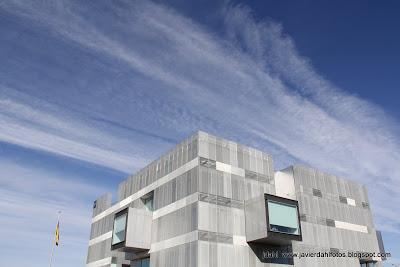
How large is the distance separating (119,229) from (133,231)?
3.19 metres

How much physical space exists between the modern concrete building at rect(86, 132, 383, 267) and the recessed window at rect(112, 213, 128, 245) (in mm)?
137

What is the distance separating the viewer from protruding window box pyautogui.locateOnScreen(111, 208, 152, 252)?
4750 cm

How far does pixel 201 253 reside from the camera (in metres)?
40.0

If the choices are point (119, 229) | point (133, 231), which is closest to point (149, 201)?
point (119, 229)

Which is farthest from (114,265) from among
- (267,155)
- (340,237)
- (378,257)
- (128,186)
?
(378,257)

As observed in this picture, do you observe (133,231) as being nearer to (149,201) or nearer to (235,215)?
(149,201)

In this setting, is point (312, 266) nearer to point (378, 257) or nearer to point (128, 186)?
point (378, 257)

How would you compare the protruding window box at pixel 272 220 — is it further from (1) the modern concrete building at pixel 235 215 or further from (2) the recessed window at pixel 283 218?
(1) the modern concrete building at pixel 235 215

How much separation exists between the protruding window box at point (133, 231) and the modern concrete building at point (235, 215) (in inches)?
5.1

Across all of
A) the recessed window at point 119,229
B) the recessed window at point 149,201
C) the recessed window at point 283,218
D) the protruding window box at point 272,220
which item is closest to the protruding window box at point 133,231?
the recessed window at point 119,229

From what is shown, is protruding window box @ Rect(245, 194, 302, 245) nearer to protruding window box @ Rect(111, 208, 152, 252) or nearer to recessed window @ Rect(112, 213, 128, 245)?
protruding window box @ Rect(111, 208, 152, 252)

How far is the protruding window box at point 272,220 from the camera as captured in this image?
42.0 m

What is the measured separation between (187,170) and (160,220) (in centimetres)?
817

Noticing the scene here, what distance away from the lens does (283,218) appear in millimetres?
43500
